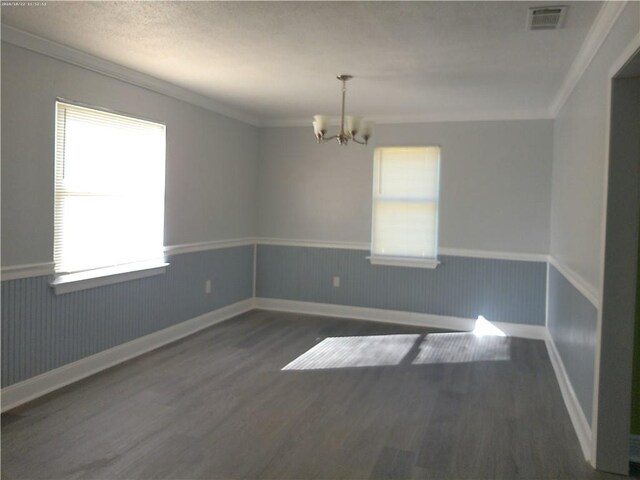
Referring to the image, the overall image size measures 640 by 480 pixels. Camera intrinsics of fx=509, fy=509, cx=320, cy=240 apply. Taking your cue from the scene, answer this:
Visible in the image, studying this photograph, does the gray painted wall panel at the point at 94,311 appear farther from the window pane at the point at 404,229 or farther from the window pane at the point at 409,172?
the window pane at the point at 409,172

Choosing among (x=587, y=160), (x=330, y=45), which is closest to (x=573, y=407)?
(x=587, y=160)

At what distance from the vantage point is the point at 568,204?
390 cm

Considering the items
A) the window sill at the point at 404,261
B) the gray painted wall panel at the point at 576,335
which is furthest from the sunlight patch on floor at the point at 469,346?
the window sill at the point at 404,261

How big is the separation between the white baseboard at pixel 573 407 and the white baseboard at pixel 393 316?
802 millimetres

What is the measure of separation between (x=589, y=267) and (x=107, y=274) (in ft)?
10.8

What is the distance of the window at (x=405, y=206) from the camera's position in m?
5.61

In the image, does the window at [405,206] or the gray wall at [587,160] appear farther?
the window at [405,206]

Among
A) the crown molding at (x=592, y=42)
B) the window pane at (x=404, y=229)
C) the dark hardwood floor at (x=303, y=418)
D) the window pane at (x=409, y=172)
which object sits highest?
the crown molding at (x=592, y=42)

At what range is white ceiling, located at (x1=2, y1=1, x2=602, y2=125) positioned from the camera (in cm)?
268

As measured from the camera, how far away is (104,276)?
12.5 feet

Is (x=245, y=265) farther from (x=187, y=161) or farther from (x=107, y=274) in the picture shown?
(x=107, y=274)

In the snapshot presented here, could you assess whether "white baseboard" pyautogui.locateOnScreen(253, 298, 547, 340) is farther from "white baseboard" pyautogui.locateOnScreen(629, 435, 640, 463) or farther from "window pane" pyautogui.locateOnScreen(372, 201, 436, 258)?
"white baseboard" pyautogui.locateOnScreen(629, 435, 640, 463)

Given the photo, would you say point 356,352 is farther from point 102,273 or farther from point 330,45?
point 330,45

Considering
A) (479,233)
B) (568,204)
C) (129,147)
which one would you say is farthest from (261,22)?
(479,233)
